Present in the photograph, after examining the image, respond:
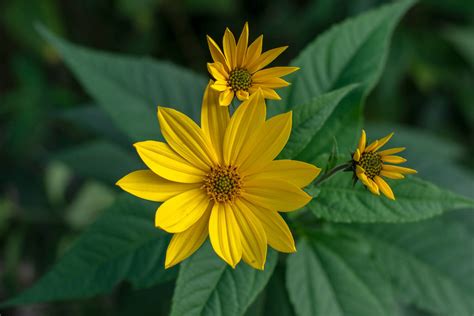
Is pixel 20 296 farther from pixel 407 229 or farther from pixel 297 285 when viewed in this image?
pixel 407 229

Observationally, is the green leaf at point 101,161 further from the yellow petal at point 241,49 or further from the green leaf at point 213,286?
the yellow petal at point 241,49

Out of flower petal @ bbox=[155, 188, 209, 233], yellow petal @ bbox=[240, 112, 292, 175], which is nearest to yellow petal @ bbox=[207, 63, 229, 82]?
yellow petal @ bbox=[240, 112, 292, 175]

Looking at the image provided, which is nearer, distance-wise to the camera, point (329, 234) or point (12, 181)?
point (329, 234)

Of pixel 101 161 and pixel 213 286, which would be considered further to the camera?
pixel 101 161

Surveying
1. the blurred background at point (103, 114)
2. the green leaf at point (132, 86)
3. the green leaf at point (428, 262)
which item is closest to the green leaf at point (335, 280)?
the green leaf at point (428, 262)

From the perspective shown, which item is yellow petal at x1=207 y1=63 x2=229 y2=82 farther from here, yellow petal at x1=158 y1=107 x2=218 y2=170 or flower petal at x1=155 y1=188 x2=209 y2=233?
flower petal at x1=155 y1=188 x2=209 y2=233

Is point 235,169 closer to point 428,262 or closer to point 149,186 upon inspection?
point 149,186

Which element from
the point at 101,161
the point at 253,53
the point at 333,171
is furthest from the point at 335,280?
the point at 101,161

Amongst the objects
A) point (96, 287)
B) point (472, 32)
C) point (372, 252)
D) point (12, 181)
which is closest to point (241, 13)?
point (472, 32)
